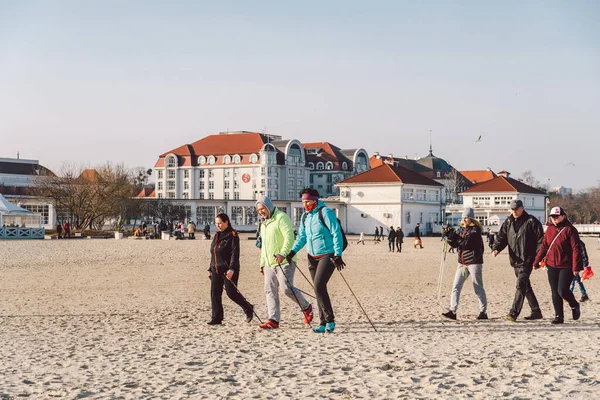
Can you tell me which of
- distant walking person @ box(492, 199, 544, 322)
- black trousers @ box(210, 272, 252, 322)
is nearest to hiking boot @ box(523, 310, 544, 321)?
distant walking person @ box(492, 199, 544, 322)

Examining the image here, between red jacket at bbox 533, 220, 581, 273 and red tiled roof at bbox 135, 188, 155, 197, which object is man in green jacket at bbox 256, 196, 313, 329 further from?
red tiled roof at bbox 135, 188, 155, 197

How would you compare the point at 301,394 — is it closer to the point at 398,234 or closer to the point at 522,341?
the point at 522,341

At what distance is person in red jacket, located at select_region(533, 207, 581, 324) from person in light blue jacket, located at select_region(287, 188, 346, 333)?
8.43 feet

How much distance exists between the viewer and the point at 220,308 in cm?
1066

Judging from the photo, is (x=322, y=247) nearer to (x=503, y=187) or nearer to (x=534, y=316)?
(x=534, y=316)

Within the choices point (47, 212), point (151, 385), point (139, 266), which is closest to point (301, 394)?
Answer: point (151, 385)

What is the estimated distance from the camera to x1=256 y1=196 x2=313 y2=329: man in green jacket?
10008 mm

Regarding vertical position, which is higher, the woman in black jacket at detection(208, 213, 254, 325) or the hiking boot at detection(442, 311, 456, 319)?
the woman in black jacket at detection(208, 213, 254, 325)

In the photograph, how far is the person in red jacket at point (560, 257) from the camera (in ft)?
34.3

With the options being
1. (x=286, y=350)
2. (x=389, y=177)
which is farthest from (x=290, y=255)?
(x=389, y=177)

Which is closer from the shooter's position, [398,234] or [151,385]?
[151,385]

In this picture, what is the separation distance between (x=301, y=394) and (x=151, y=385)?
1.22 m

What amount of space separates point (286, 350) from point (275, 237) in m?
1.84

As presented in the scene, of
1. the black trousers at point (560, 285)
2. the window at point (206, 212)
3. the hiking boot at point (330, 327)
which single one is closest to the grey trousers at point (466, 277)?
the black trousers at point (560, 285)
